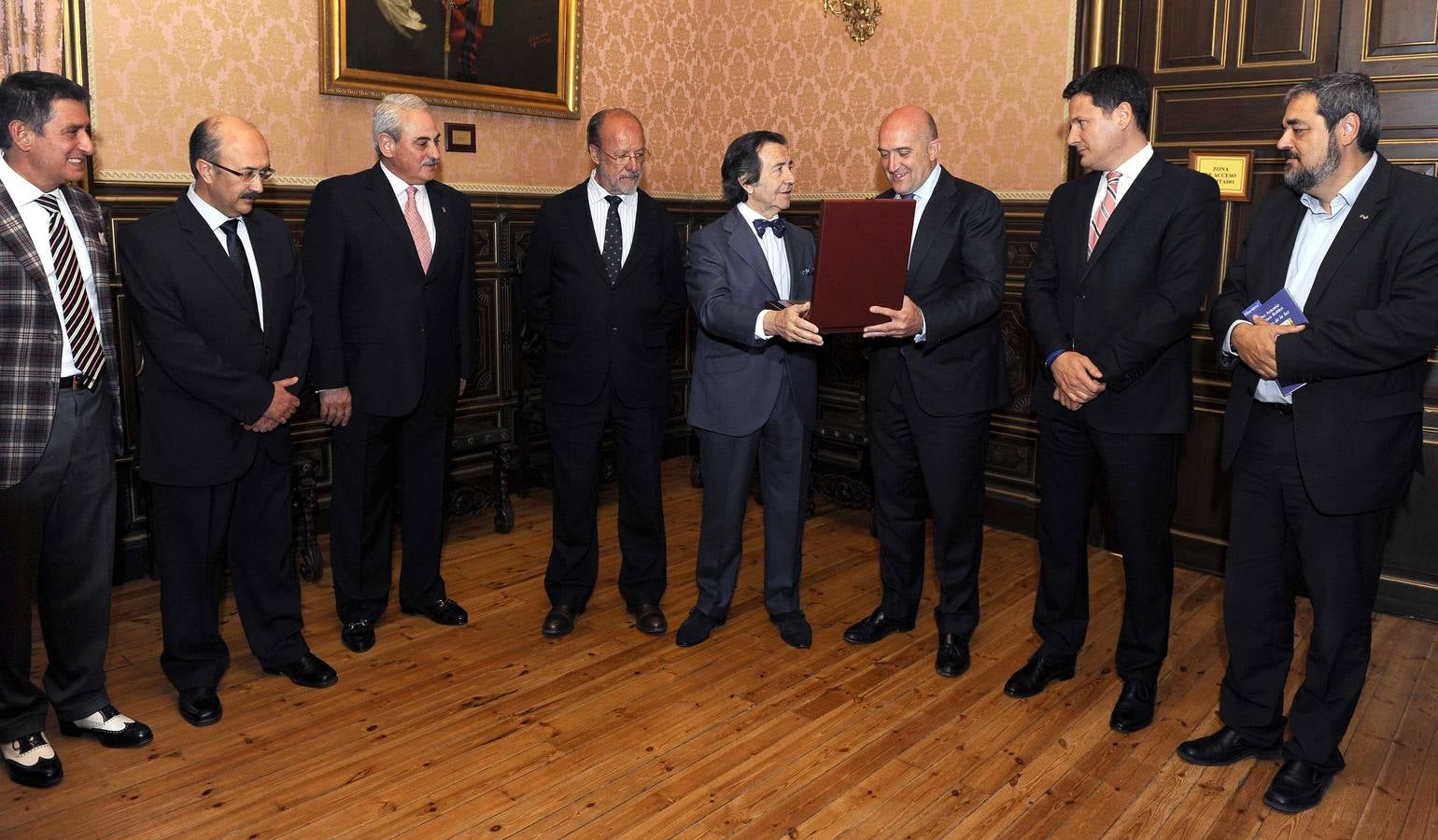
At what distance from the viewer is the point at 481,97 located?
5520 mm

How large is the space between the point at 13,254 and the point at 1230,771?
3600 millimetres

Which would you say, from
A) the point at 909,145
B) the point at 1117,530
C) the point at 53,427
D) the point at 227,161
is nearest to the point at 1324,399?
the point at 1117,530

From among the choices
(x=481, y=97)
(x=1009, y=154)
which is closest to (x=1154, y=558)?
(x=1009, y=154)

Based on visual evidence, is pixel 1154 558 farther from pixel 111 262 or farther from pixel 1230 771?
pixel 111 262

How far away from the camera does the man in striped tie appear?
9.32ft

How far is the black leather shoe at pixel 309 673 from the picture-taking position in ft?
11.8

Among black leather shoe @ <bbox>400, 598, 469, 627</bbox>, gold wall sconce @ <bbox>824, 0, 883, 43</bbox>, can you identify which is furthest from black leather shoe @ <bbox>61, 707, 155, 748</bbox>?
gold wall sconce @ <bbox>824, 0, 883, 43</bbox>

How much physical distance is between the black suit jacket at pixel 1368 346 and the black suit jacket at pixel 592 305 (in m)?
2.05

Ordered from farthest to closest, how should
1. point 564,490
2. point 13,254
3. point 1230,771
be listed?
point 564,490 < point 1230,771 < point 13,254

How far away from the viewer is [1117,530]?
3367mm

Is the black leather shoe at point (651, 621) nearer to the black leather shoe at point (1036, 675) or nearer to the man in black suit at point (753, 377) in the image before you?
the man in black suit at point (753, 377)

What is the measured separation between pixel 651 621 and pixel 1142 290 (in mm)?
2067

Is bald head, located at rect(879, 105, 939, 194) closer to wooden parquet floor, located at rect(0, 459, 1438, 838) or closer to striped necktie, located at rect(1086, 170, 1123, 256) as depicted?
striped necktie, located at rect(1086, 170, 1123, 256)

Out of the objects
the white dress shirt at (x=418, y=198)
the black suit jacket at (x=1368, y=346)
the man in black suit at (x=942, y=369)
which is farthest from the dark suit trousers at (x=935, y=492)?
the white dress shirt at (x=418, y=198)
